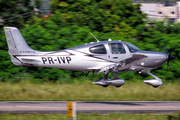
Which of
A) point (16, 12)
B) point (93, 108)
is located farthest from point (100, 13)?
point (93, 108)

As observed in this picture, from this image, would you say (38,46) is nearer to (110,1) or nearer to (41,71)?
(41,71)

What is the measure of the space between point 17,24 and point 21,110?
2220cm

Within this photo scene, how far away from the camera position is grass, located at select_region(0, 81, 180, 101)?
54.1ft

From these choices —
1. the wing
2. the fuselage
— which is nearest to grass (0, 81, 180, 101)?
the wing

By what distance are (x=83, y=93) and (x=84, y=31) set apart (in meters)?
9.01

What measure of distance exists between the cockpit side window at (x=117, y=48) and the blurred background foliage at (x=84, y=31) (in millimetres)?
7734

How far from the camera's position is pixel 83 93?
17.4 m

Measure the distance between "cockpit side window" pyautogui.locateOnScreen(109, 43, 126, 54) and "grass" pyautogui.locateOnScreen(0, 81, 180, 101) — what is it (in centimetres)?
310

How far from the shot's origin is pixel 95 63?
1467 cm

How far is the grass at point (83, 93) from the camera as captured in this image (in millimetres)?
16484

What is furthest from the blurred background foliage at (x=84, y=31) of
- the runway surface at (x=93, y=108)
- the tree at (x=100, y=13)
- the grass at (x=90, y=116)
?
the grass at (x=90, y=116)

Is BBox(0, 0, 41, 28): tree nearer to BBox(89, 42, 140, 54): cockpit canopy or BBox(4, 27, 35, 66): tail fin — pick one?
BBox(4, 27, 35, 66): tail fin

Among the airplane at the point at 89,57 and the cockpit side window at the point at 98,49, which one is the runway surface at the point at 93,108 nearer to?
the airplane at the point at 89,57

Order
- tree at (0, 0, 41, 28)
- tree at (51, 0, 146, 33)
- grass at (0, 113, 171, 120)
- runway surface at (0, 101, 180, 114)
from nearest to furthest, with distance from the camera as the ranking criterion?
grass at (0, 113, 171, 120) < runway surface at (0, 101, 180, 114) < tree at (51, 0, 146, 33) < tree at (0, 0, 41, 28)
